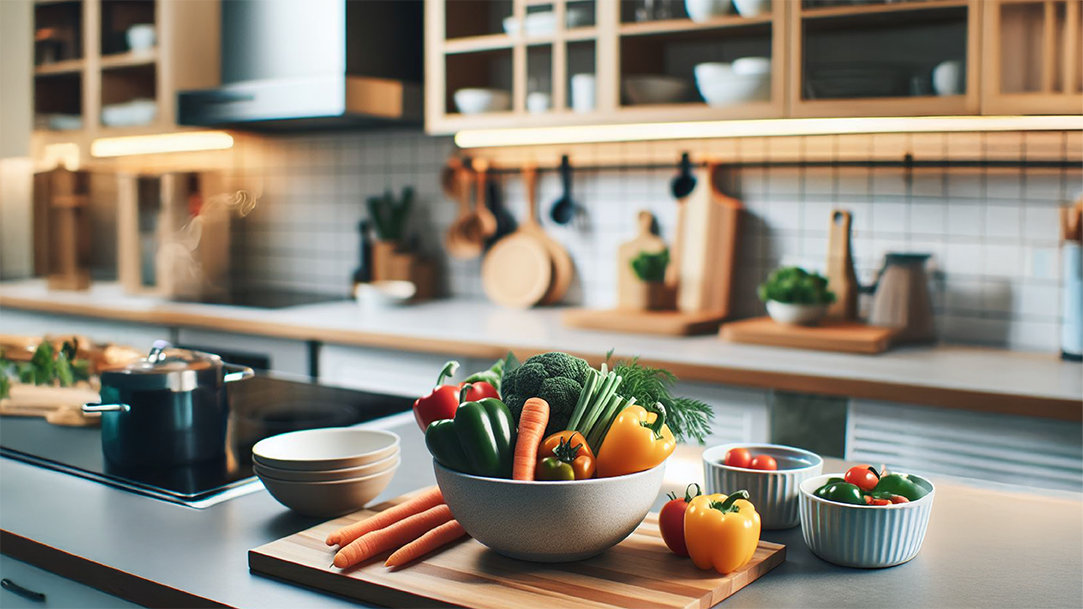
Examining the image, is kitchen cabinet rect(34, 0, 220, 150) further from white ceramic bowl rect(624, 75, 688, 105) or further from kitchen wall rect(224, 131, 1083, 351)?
white ceramic bowl rect(624, 75, 688, 105)

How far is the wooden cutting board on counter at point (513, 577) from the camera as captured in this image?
88 cm

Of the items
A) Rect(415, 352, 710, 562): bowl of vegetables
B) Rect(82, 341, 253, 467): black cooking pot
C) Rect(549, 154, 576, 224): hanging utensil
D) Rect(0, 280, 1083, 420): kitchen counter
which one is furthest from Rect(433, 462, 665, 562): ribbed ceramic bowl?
Rect(549, 154, 576, 224): hanging utensil

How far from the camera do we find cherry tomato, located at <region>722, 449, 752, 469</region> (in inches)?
44.4

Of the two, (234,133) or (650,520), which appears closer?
(650,520)

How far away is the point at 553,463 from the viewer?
0.94 m

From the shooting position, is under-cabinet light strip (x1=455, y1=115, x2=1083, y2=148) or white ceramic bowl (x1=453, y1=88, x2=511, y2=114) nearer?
under-cabinet light strip (x1=455, y1=115, x2=1083, y2=148)

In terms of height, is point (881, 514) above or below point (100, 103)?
below

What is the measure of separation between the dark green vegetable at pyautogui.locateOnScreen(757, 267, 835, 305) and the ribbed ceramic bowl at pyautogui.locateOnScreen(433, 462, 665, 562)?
158 centimetres

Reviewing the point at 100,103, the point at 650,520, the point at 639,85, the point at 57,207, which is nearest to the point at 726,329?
the point at 639,85

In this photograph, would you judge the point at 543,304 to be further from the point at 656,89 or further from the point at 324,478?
the point at 324,478

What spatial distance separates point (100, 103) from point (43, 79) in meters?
0.55

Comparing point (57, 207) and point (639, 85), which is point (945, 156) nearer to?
point (639, 85)

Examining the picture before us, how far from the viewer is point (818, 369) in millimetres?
2141

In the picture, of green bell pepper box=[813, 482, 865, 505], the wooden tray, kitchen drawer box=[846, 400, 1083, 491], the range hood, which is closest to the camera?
green bell pepper box=[813, 482, 865, 505]
